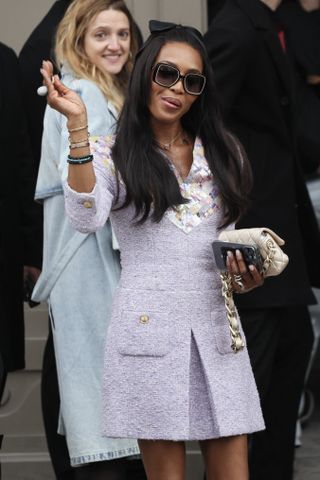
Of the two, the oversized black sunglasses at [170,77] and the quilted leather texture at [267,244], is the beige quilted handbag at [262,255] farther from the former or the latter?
the oversized black sunglasses at [170,77]

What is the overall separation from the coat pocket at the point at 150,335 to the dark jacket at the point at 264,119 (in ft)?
3.72

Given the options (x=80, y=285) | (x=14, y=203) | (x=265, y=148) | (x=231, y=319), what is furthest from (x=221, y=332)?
(x=14, y=203)

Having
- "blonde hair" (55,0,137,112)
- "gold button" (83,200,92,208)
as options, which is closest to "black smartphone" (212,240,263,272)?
"gold button" (83,200,92,208)

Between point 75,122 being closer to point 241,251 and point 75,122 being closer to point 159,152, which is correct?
point 159,152

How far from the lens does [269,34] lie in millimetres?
5270

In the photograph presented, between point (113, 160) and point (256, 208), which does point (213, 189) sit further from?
point (256, 208)

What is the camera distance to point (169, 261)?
4047 mm

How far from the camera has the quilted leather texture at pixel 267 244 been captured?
3891mm

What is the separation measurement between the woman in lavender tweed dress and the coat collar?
1.11 m

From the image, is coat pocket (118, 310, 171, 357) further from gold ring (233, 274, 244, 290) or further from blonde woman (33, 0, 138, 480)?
blonde woman (33, 0, 138, 480)

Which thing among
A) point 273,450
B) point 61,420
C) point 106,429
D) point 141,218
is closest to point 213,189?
point 141,218

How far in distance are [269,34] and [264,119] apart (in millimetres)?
320

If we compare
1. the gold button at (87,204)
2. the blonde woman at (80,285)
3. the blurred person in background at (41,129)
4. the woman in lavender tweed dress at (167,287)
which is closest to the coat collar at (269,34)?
the blonde woman at (80,285)

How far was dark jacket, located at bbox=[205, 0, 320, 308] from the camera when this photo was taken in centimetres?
514
